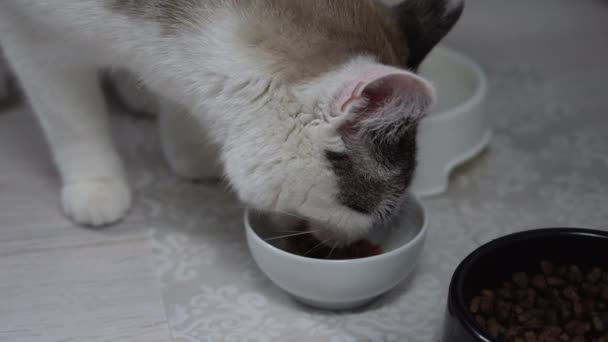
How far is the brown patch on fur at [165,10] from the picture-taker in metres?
1.14

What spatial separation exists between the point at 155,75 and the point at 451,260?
0.65 m

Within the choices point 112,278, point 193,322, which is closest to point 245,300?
point 193,322

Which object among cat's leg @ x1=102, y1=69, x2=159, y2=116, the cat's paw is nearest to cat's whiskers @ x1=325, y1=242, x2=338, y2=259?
the cat's paw

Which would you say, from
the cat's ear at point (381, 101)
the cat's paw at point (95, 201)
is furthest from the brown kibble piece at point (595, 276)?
the cat's paw at point (95, 201)

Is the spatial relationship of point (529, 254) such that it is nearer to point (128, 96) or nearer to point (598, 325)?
point (598, 325)

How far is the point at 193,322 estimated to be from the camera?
123 centimetres

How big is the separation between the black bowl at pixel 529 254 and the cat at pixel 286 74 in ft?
0.58

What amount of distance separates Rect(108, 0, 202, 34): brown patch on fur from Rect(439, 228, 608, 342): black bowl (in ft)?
1.86

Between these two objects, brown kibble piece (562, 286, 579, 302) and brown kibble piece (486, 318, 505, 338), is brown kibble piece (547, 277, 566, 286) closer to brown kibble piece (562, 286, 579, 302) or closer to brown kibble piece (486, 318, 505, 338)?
brown kibble piece (562, 286, 579, 302)

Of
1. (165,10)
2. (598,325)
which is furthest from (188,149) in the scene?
(598,325)

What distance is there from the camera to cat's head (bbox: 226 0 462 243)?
101 cm

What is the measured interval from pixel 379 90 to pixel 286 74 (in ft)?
0.48

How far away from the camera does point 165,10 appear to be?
1.16 metres

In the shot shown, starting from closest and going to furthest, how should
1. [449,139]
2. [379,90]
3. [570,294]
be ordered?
1. [379,90]
2. [570,294]
3. [449,139]
